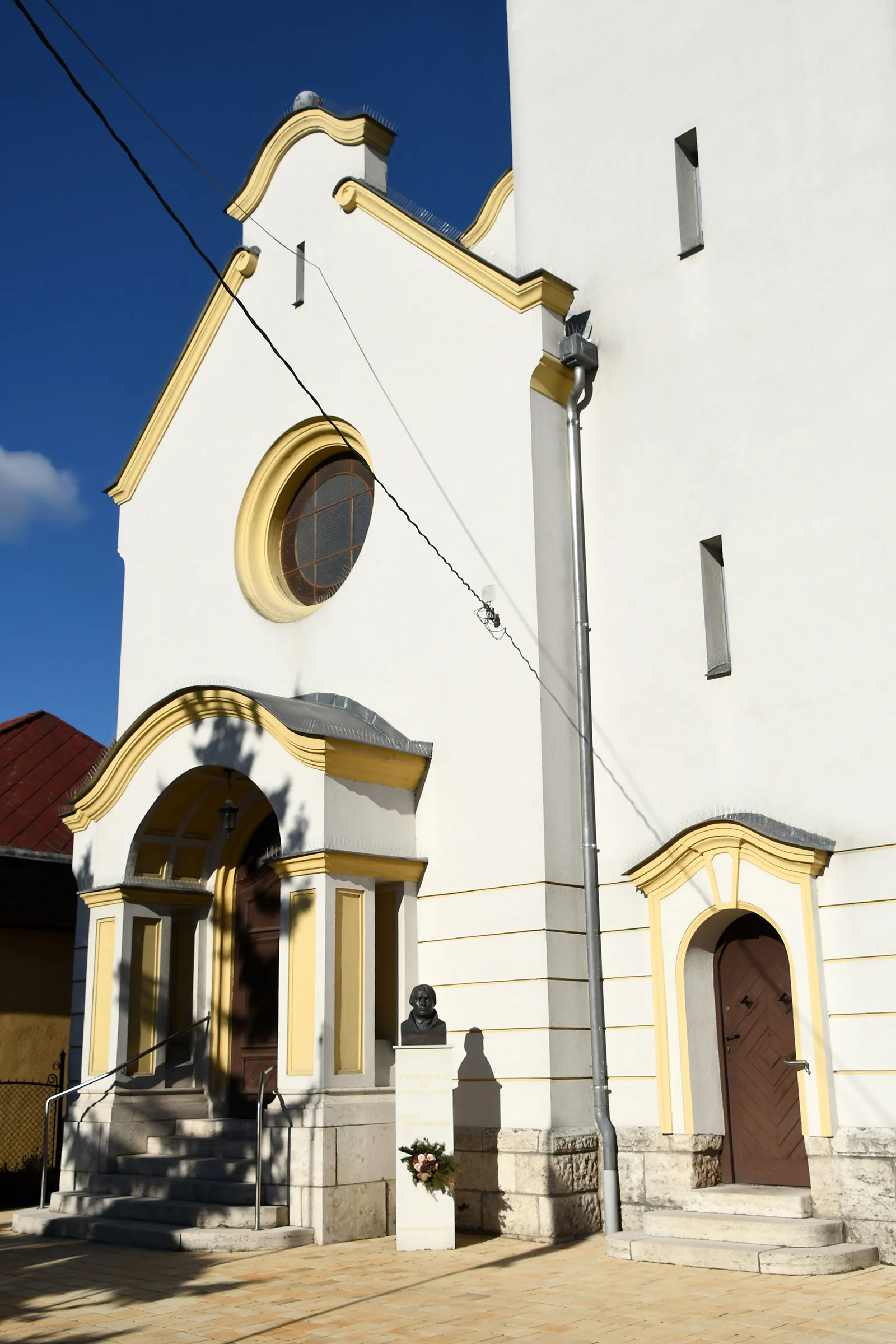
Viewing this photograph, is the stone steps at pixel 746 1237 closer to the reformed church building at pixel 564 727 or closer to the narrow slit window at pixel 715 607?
the reformed church building at pixel 564 727

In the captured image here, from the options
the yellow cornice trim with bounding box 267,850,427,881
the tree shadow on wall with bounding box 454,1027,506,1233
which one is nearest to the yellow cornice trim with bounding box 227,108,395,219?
the yellow cornice trim with bounding box 267,850,427,881

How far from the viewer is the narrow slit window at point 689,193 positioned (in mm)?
11758

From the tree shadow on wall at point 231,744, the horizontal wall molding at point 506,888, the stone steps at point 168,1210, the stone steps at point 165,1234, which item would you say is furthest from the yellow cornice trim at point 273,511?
the stone steps at point 165,1234

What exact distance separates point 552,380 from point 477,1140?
→ 261 inches

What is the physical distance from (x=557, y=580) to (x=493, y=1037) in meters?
3.97

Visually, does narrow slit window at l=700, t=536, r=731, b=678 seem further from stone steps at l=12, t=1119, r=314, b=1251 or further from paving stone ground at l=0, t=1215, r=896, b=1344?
stone steps at l=12, t=1119, r=314, b=1251

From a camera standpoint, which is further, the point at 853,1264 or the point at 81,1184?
the point at 81,1184

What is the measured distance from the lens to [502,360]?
471 inches

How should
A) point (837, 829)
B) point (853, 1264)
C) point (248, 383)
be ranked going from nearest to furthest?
point (853, 1264) → point (837, 829) → point (248, 383)

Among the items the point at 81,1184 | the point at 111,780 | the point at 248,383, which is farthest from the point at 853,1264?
the point at 248,383

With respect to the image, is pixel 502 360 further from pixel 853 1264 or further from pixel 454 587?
pixel 853 1264

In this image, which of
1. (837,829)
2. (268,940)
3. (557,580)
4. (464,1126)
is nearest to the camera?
(837,829)

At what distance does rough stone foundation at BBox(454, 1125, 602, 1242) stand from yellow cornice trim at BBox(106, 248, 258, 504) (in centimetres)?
922

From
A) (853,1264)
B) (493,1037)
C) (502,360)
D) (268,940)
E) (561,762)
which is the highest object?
(502,360)
